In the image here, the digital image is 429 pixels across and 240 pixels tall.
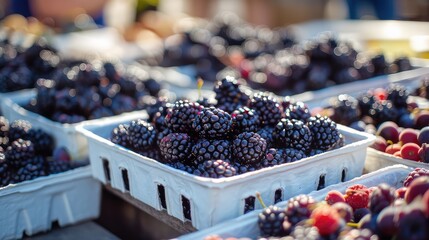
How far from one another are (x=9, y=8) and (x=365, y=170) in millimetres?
4762

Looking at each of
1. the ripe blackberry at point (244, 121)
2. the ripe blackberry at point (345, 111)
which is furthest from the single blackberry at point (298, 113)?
the ripe blackberry at point (345, 111)

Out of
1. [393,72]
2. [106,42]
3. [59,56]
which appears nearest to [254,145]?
[393,72]

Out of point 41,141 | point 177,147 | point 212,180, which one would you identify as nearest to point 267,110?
point 177,147

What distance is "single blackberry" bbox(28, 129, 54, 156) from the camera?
7.52 ft

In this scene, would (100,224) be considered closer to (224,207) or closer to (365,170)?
(224,207)

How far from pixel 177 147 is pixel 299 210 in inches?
18.4

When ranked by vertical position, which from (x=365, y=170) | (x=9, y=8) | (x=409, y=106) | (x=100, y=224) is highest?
(x=9, y=8)

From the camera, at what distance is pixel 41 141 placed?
2.31m

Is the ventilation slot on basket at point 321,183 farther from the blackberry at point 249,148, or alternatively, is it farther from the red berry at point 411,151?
the red berry at point 411,151

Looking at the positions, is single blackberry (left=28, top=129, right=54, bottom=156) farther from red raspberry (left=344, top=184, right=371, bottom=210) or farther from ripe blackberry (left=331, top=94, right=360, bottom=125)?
red raspberry (left=344, top=184, right=371, bottom=210)

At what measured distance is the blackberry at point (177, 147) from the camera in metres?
1.68

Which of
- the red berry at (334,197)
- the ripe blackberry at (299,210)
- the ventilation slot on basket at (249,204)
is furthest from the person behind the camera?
the ventilation slot on basket at (249,204)

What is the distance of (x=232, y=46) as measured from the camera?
149 inches

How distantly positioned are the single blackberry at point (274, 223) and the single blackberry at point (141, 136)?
560mm
